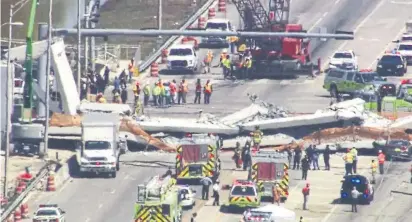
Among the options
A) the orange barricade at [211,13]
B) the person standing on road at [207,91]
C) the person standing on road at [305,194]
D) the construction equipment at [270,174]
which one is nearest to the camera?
the person standing on road at [305,194]

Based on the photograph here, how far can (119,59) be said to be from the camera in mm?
148250

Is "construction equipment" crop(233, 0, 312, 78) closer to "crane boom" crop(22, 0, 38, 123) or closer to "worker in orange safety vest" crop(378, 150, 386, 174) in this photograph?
"crane boom" crop(22, 0, 38, 123)

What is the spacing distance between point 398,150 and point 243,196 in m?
15.3

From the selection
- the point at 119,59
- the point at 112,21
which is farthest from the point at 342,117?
the point at 112,21

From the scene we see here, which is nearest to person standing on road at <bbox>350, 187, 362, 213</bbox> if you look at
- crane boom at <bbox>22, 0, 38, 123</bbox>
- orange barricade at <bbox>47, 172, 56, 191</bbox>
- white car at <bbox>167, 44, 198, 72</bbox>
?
orange barricade at <bbox>47, 172, 56, 191</bbox>

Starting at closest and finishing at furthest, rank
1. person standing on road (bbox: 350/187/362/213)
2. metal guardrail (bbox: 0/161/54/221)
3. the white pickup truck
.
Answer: metal guardrail (bbox: 0/161/54/221), person standing on road (bbox: 350/187/362/213), the white pickup truck

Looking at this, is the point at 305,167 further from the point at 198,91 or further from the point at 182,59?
the point at 182,59

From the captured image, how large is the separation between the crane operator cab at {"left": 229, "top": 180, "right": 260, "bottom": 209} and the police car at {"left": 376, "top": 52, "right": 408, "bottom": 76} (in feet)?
126

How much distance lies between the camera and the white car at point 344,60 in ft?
465

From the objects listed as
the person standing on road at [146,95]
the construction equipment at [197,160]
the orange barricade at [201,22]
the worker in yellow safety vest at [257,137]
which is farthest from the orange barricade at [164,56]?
the construction equipment at [197,160]

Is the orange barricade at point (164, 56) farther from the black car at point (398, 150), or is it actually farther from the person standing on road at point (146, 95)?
the black car at point (398, 150)

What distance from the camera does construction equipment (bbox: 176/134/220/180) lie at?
366 ft

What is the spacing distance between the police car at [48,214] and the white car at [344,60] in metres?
44.1

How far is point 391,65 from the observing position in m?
142
